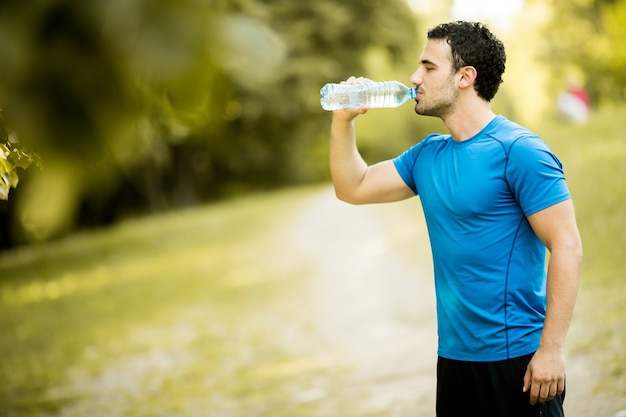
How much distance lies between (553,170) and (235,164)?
28.5 metres

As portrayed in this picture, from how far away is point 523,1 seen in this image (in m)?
38.2

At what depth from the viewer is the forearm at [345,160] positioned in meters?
3.39

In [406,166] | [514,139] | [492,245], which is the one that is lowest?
[492,245]

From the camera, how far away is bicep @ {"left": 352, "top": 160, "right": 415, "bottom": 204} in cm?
352

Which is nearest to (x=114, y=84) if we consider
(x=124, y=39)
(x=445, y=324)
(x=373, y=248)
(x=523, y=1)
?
(x=124, y=39)

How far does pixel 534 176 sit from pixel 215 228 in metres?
18.6

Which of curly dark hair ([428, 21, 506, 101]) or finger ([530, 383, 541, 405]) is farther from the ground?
curly dark hair ([428, 21, 506, 101])

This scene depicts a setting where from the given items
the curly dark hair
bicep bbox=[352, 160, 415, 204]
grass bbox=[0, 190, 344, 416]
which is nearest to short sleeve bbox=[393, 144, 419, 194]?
bicep bbox=[352, 160, 415, 204]

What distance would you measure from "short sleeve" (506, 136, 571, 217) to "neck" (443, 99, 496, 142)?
0.24m

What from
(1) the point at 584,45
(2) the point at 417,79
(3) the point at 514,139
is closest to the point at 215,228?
(2) the point at 417,79

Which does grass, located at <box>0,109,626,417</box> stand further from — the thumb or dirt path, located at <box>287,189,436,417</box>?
the thumb

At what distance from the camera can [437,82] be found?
3.16 metres

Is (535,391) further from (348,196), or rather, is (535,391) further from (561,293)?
(348,196)

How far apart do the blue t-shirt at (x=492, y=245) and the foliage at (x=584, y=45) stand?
32.5m
